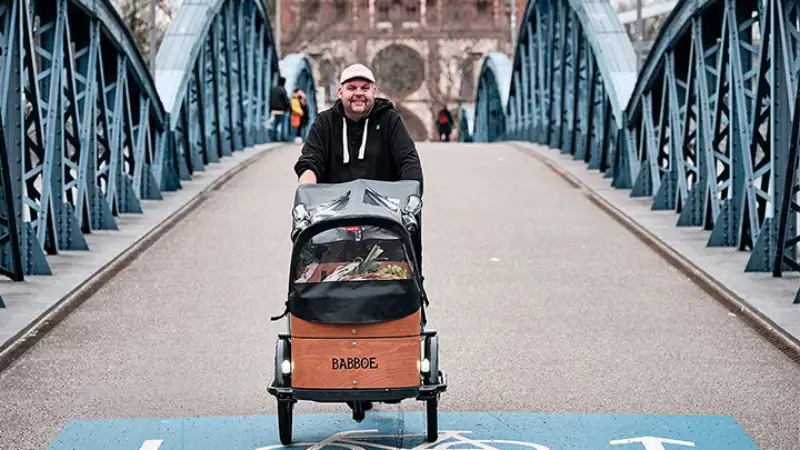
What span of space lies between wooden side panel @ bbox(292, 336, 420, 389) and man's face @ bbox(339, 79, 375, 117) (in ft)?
4.65

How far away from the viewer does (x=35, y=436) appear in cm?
873

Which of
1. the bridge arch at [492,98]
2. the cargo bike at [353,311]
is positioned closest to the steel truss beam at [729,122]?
the cargo bike at [353,311]

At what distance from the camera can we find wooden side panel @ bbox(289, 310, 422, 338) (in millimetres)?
7906

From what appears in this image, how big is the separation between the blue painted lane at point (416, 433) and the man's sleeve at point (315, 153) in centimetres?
136

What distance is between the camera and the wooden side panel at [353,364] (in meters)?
7.90

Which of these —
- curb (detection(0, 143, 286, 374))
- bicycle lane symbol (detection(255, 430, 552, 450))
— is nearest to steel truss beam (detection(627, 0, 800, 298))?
curb (detection(0, 143, 286, 374))

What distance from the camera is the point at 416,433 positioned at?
8.62m

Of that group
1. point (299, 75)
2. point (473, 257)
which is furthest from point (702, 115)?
point (299, 75)

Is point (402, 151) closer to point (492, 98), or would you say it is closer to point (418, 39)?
point (492, 98)

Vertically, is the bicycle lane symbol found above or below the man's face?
below

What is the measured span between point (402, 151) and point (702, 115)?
10.5m

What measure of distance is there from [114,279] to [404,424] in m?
6.90

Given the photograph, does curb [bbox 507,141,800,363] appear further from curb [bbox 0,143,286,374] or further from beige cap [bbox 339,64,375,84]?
curb [bbox 0,143,286,374]

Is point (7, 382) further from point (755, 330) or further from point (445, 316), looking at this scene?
point (755, 330)
